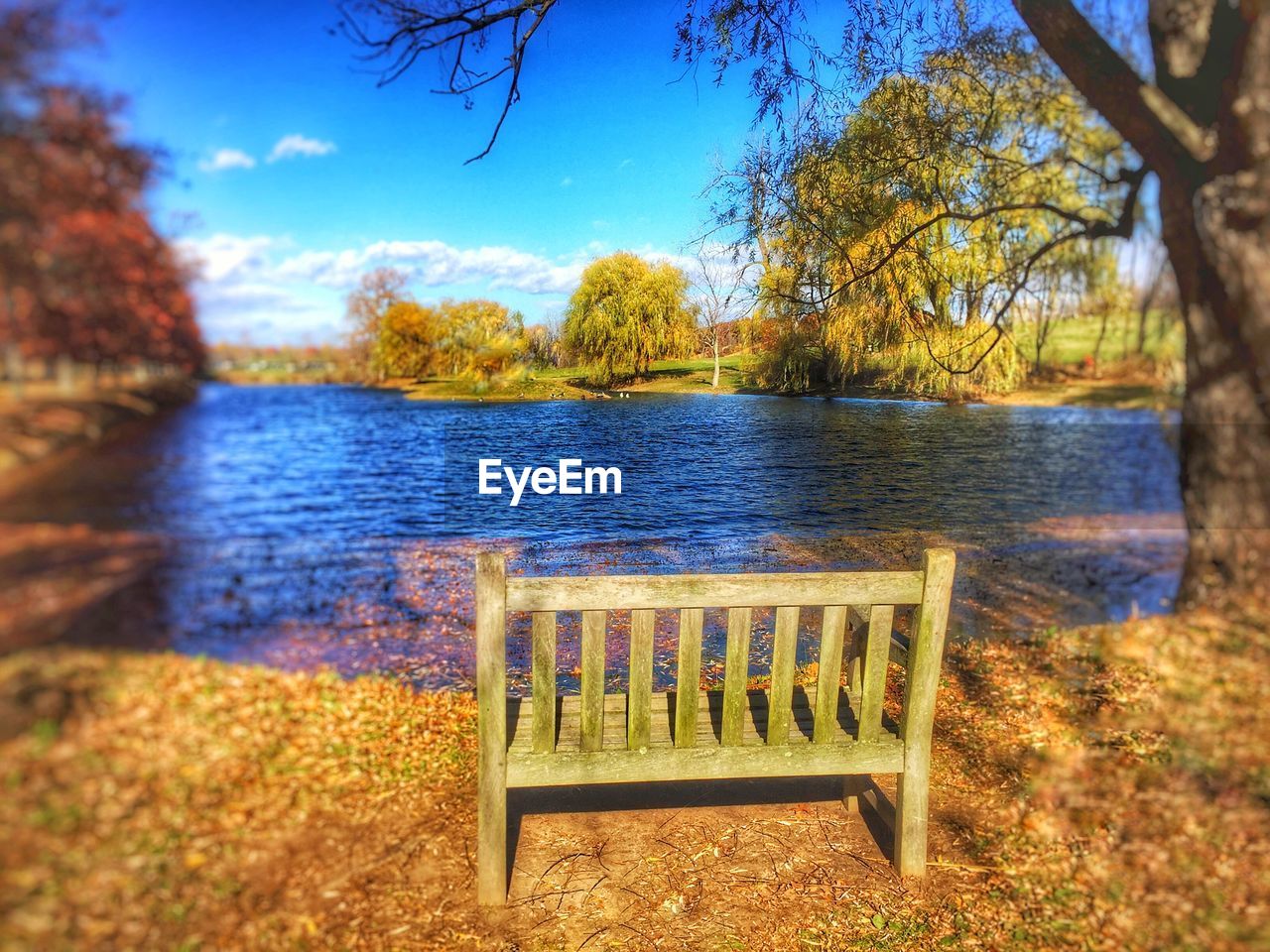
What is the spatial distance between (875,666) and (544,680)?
4.59 ft

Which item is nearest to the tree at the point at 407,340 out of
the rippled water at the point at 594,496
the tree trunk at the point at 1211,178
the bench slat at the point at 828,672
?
the rippled water at the point at 594,496

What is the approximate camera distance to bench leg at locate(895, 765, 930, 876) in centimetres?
307

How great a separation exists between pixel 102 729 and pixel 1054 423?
13.5ft

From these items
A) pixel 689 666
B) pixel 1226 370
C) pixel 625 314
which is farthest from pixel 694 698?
pixel 1226 370

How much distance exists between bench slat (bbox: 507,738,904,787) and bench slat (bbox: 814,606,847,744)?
9cm

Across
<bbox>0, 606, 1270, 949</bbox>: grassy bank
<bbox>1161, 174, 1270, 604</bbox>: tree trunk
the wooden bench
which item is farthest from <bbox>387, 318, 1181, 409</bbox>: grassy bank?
Answer: <bbox>0, 606, 1270, 949</bbox>: grassy bank

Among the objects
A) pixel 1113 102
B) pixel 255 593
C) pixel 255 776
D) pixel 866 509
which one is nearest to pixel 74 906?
pixel 255 776

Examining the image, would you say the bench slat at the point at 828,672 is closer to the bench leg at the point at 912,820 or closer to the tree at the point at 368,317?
the bench leg at the point at 912,820

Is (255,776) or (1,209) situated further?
(255,776)

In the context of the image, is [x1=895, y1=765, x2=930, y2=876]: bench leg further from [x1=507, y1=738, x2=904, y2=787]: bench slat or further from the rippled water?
the rippled water

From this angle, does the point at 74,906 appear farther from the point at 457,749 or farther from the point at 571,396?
the point at 571,396

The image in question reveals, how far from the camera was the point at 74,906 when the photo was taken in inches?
76.7

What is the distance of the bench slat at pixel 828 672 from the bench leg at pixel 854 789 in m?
0.81

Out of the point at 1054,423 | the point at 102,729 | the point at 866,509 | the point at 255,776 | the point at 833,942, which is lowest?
the point at 833,942
